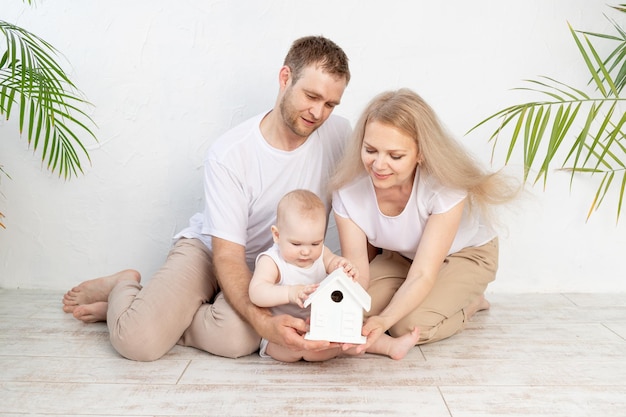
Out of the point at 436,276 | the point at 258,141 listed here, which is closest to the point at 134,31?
the point at 258,141

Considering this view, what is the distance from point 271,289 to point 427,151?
0.73 m

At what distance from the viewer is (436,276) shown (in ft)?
8.92

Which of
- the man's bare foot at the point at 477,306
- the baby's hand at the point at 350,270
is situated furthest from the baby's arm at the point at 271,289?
the man's bare foot at the point at 477,306

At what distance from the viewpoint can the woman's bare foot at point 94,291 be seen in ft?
10.00

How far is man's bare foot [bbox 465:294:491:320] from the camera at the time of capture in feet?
9.87

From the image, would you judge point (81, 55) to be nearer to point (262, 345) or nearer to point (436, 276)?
point (262, 345)

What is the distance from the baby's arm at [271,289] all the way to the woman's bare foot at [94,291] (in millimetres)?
770

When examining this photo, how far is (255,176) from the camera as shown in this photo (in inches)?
111

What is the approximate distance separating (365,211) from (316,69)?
571 millimetres

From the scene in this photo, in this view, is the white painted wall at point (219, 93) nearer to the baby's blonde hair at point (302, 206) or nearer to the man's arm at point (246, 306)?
the man's arm at point (246, 306)

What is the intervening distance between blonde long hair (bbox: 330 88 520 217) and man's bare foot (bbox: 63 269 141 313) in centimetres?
Answer: 100

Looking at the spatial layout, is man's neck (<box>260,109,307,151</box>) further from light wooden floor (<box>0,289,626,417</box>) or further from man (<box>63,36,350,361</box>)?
light wooden floor (<box>0,289,626,417</box>)

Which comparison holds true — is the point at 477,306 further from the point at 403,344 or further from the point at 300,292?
the point at 300,292

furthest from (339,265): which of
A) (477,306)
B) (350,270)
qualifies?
(477,306)
